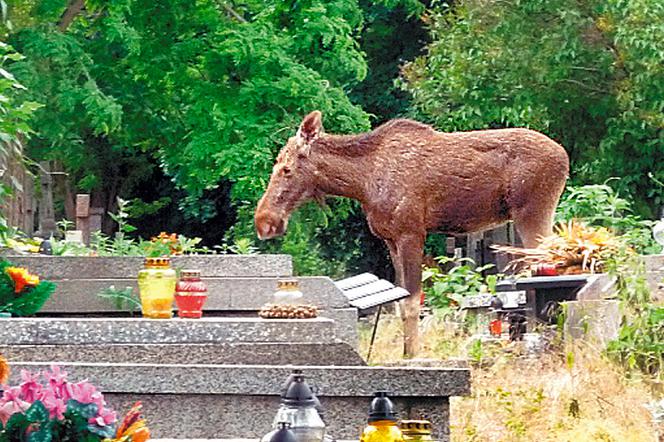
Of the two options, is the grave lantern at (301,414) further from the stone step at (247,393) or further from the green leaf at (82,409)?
the stone step at (247,393)

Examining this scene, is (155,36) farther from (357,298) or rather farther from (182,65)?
(357,298)

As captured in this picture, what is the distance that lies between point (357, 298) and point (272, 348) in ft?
15.4

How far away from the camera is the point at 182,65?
22125 mm

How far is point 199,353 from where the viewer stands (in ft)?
25.6

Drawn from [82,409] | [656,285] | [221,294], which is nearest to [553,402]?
[656,285]

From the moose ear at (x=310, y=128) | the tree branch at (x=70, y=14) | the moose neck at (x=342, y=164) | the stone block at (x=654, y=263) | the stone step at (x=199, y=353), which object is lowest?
the stone step at (x=199, y=353)

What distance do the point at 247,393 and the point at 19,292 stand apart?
274 centimetres

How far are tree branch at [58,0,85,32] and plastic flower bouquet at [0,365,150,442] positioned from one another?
18.1 metres

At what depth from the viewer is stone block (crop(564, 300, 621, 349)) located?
423 inches

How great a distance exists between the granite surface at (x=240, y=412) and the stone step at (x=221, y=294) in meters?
3.62

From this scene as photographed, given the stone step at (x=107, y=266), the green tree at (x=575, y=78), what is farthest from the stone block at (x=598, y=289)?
the green tree at (x=575, y=78)

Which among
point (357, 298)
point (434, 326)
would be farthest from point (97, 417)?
point (434, 326)

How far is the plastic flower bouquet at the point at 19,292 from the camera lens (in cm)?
905

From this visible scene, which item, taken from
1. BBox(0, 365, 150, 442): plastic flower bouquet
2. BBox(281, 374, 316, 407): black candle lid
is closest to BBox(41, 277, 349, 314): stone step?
BBox(281, 374, 316, 407): black candle lid
